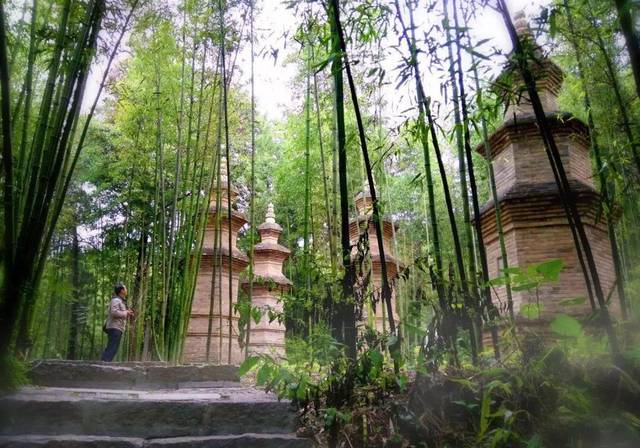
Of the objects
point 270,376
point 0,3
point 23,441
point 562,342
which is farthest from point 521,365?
point 0,3

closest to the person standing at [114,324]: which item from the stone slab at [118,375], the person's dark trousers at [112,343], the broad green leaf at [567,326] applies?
the person's dark trousers at [112,343]

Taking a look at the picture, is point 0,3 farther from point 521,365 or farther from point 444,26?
point 521,365

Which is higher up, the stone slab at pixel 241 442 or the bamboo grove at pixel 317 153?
the bamboo grove at pixel 317 153

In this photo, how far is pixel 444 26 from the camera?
1865 mm

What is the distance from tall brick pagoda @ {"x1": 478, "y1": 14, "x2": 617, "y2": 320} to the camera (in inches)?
200

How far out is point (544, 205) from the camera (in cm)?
524

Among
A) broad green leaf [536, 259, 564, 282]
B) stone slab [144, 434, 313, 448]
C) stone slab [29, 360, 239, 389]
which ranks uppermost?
broad green leaf [536, 259, 564, 282]

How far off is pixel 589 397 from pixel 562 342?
0.81 ft

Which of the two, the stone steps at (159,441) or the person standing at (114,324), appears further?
the person standing at (114,324)

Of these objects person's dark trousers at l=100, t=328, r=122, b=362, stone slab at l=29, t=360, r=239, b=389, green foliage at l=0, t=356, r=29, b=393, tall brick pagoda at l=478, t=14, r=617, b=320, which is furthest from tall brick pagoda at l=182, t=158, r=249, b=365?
green foliage at l=0, t=356, r=29, b=393

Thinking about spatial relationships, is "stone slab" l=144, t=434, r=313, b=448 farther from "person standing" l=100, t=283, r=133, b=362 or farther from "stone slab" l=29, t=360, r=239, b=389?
"person standing" l=100, t=283, r=133, b=362

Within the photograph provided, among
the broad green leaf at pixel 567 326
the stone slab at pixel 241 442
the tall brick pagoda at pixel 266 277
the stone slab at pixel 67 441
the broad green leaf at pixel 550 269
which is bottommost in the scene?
the stone slab at pixel 241 442

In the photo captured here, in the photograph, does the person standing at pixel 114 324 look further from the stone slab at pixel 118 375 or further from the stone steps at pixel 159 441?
the stone steps at pixel 159 441

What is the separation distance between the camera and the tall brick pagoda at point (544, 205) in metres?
5.09
